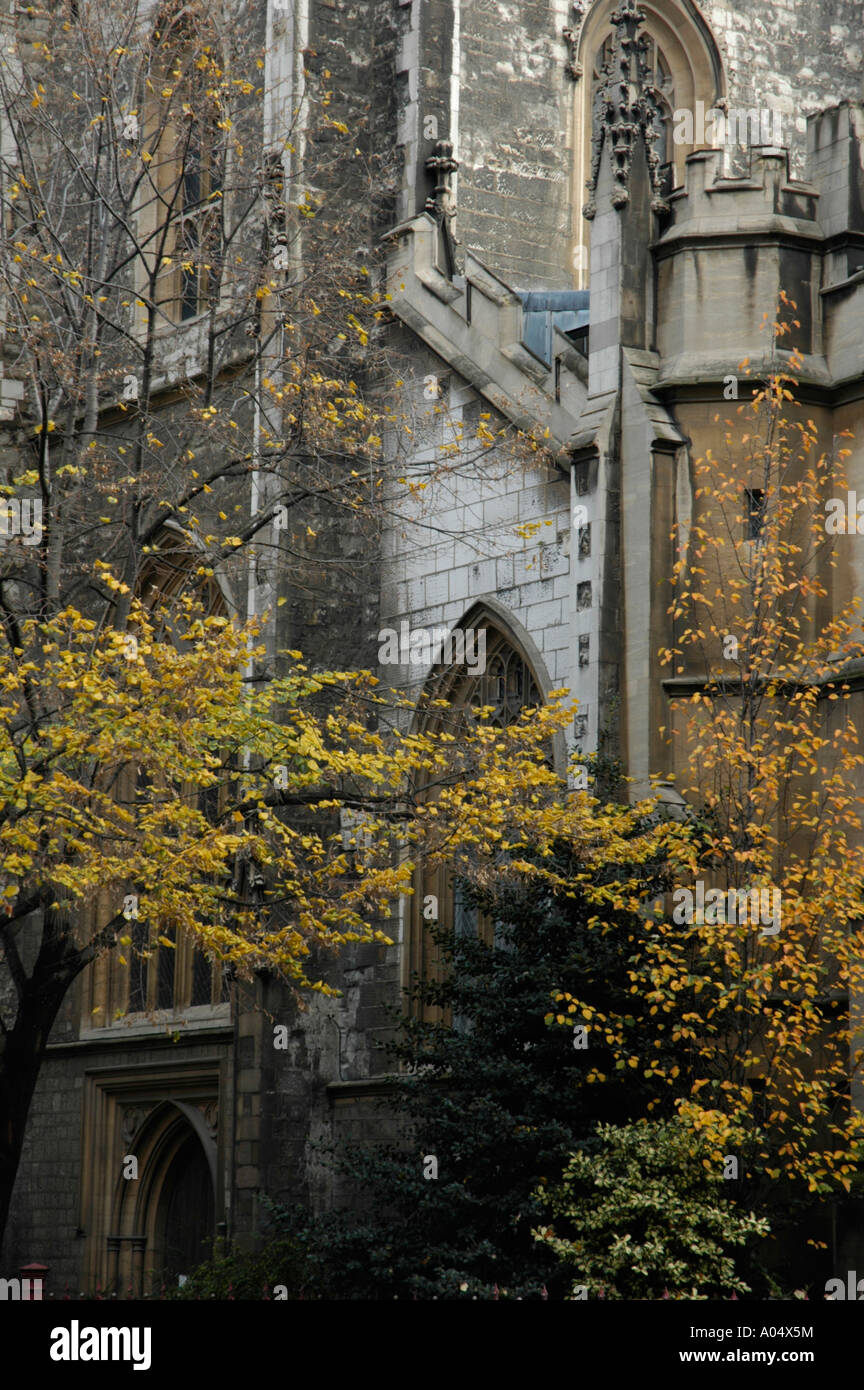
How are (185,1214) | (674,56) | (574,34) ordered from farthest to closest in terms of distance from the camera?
(674,56) < (574,34) < (185,1214)

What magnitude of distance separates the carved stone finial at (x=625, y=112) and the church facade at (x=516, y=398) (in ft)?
0.11

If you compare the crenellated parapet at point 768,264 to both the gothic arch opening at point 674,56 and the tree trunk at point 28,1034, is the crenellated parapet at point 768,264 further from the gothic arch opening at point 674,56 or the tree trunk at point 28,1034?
the gothic arch opening at point 674,56

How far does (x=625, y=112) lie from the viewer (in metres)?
19.2

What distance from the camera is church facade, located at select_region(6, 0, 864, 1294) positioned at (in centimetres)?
1867

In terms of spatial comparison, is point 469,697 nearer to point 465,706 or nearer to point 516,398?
point 465,706

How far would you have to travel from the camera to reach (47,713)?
1667cm

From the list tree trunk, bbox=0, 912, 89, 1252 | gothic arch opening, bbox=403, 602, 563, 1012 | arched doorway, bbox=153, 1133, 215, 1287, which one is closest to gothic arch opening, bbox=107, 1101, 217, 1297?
arched doorway, bbox=153, 1133, 215, 1287

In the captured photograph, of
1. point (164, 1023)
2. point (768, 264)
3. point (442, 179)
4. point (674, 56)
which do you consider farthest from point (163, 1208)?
point (674, 56)

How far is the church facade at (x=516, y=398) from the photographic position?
1867cm

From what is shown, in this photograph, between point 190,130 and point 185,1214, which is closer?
point 190,130

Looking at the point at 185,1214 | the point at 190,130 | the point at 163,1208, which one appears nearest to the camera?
the point at 190,130

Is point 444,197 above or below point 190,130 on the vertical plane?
above

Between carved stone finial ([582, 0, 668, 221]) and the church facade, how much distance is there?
0.11 ft

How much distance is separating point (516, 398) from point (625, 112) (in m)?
2.98
